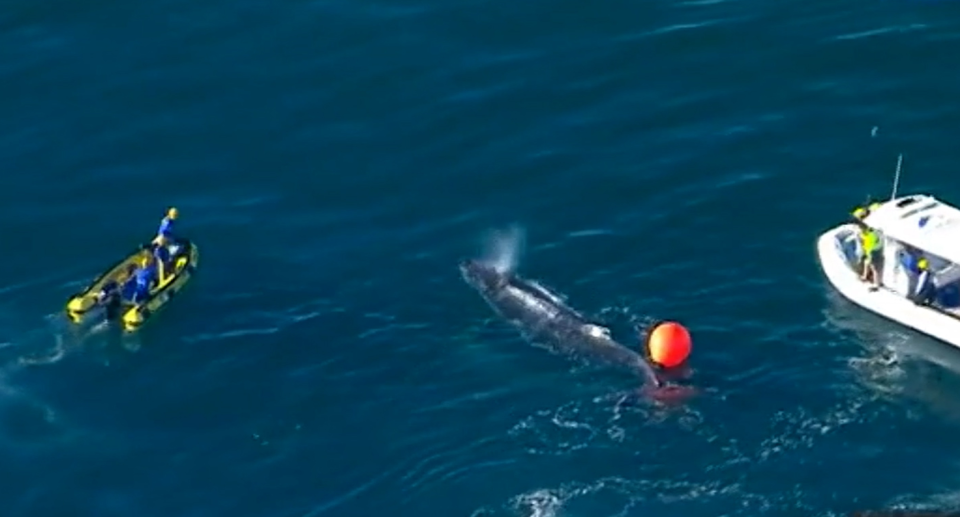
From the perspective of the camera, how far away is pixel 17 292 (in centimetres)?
8750

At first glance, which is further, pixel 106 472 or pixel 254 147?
pixel 254 147

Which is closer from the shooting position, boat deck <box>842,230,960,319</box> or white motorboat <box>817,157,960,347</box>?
white motorboat <box>817,157,960,347</box>

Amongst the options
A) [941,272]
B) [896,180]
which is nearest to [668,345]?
[941,272]

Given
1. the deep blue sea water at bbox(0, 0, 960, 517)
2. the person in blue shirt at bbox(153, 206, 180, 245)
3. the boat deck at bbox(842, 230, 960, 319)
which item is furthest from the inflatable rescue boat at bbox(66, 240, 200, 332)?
the boat deck at bbox(842, 230, 960, 319)

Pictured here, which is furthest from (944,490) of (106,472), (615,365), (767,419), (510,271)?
(106,472)

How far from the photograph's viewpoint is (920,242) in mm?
82250

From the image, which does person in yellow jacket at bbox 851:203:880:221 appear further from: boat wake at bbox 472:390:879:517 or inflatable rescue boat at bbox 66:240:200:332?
inflatable rescue boat at bbox 66:240:200:332

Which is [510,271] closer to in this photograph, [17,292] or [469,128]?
[469,128]

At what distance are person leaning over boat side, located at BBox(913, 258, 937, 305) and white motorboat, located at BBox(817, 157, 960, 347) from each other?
169 mm

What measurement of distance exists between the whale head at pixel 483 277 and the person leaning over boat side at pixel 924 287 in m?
13.7

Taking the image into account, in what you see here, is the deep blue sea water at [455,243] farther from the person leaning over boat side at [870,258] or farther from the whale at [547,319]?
the person leaning over boat side at [870,258]

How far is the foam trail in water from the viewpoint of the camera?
284 feet

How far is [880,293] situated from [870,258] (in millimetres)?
1284

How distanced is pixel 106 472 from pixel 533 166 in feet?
69.5
